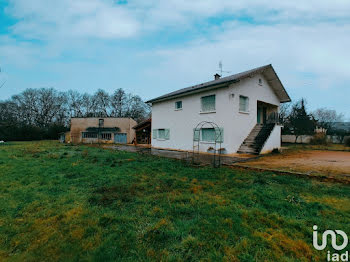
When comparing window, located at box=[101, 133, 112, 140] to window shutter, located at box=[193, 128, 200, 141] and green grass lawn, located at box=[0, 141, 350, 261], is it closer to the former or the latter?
window shutter, located at box=[193, 128, 200, 141]

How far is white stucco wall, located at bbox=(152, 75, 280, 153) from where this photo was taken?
1241 centimetres

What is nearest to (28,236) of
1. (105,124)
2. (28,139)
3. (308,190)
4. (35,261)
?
(35,261)

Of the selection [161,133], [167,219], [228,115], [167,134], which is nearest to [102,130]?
[161,133]

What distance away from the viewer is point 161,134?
18.8m

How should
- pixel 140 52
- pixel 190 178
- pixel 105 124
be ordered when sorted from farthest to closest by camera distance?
1. pixel 105 124
2. pixel 140 52
3. pixel 190 178

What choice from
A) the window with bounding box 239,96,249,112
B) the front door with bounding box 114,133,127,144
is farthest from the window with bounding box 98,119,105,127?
the window with bounding box 239,96,249,112

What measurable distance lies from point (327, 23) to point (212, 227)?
14105mm

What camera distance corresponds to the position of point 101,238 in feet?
8.05

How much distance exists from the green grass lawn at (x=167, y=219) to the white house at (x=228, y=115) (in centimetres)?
688

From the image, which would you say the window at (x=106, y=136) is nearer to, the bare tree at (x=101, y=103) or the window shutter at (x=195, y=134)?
the bare tree at (x=101, y=103)

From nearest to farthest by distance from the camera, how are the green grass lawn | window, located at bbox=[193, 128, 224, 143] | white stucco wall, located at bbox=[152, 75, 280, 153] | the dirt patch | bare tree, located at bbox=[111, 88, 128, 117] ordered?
the green grass lawn
the dirt patch
white stucco wall, located at bbox=[152, 75, 280, 153]
window, located at bbox=[193, 128, 224, 143]
bare tree, located at bbox=[111, 88, 128, 117]

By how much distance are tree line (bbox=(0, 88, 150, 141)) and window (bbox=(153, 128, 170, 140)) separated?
2688cm

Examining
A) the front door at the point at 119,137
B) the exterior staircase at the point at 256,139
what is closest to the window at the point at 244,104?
the exterior staircase at the point at 256,139

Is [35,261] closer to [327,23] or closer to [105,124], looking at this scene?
[327,23]
